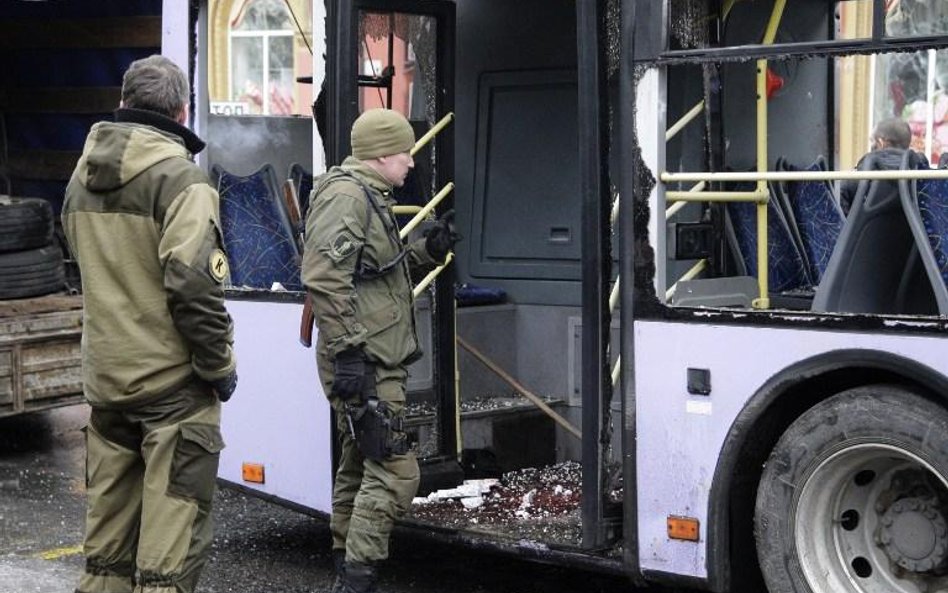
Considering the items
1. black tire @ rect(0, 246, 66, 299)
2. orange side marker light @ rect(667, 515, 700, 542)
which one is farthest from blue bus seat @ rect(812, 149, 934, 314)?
black tire @ rect(0, 246, 66, 299)

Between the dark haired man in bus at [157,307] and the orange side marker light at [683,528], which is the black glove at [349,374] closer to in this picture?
the dark haired man in bus at [157,307]

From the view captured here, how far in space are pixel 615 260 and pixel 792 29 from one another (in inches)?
48.6

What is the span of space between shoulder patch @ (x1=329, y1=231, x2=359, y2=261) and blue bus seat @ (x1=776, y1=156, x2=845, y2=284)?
195 cm

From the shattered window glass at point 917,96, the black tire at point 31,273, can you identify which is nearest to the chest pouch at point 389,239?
the shattered window glass at point 917,96

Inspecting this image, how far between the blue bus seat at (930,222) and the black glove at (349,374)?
6.52 ft

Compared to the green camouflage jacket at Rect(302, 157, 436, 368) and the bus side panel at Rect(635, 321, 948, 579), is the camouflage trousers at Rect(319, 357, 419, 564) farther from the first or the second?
the bus side panel at Rect(635, 321, 948, 579)

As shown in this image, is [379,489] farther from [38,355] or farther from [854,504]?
[38,355]

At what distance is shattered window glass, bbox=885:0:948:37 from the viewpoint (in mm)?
5059

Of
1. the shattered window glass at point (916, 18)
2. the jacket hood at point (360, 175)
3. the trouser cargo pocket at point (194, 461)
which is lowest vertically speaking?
the trouser cargo pocket at point (194, 461)

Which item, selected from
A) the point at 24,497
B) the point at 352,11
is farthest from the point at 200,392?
the point at 24,497

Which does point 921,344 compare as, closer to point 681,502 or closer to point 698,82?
point 681,502

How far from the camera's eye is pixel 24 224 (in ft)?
34.0

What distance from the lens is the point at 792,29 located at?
23.2 ft

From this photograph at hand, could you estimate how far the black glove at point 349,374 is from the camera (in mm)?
5980
